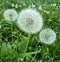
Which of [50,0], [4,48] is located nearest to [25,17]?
[4,48]

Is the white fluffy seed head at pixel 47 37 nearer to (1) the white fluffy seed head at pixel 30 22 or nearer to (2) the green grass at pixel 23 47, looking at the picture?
(2) the green grass at pixel 23 47

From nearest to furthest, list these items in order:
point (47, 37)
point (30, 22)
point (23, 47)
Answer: point (30, 22) → point (47, 37) → point (23, 47)

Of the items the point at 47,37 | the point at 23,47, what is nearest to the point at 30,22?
the point at 47,37

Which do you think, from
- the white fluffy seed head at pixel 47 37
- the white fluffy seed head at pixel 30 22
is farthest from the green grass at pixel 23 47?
the white fluffy seed head at pixel 30 22

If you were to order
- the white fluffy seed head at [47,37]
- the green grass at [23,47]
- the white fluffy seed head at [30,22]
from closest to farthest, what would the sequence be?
the white fluffy seed head at [30,22]
the white fluffy seed head at [47,37]
the green grass at [23,47]

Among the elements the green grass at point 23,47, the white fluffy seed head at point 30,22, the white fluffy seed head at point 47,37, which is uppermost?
the white fluffy seed head at point 30,22

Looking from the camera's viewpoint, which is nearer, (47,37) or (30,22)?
(30,22)

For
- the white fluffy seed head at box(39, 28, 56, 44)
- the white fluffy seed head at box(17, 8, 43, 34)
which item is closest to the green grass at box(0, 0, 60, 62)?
the white fluffy seed head at box(39, 28, 56, 44)

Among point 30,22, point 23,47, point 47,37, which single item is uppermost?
point 30,22

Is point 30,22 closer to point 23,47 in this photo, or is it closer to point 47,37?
point 47,37

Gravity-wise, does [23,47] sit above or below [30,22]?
below

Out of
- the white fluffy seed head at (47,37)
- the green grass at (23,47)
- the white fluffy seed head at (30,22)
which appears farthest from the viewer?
the green grass at (23,47)

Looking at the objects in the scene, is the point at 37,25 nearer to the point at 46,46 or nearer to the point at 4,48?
the point at 4,48
